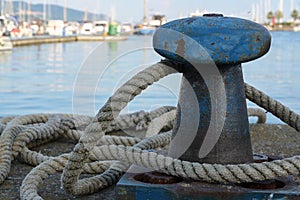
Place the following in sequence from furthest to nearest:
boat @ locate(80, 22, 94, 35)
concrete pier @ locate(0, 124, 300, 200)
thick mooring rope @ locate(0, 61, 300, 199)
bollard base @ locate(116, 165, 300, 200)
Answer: boat @ locate(80, 22, 94, 35), concrete pier @ locate(0, 124, 300, 200), thick mooring rope @ locate(0, 61, 300, 199), bollard base @ locate(116, 165, 300, 200)

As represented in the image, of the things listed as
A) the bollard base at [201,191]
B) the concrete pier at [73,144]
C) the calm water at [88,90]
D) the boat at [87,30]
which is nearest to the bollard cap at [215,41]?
the bollard base at [201,191]

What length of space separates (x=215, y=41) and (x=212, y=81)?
22 cm

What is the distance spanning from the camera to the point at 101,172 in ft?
10.6

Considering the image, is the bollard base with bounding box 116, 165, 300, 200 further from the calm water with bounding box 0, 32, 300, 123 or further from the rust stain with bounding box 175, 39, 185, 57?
the calm water with bounding box 0, 32, 300, 123

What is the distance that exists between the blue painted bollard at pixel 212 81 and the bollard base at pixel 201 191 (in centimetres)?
22

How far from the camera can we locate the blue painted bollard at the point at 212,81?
98.5 inches

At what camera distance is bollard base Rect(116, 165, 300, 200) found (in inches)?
93.7

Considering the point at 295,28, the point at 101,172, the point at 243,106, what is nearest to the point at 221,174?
the point at 243,106

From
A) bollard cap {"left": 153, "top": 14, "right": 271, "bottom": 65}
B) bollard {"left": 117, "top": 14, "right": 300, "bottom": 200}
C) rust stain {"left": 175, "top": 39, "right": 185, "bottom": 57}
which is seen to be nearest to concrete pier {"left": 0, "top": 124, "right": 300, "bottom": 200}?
bollard {"left": 117, "top": 14, "right": 300, "bottom": 200}

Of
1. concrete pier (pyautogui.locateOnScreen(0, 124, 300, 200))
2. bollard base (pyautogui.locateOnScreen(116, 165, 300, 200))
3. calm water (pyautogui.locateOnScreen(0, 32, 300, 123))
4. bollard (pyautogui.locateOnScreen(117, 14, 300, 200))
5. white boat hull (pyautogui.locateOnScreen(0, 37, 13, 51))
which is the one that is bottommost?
white boat hull (pyautogui.locateOnScreen(0, 37, 13, 51))

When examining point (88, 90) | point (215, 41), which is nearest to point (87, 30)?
point (88, 90)

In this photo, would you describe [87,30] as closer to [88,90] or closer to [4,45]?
[4,45]

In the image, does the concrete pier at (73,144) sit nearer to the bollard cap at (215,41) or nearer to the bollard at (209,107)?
the bollard at (209,107)

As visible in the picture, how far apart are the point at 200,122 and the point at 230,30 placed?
1.44 feet
